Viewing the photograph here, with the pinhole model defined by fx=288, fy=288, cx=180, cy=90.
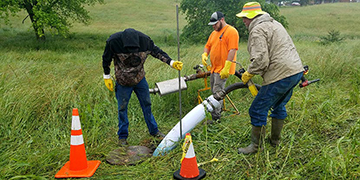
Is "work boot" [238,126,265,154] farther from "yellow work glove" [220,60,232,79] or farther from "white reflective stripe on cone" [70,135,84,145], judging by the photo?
"white reflective stripe on cone" [70,135,84,145]

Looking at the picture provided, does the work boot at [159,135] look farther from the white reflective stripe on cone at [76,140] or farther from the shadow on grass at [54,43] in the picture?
the shadow on grass at [54,43]

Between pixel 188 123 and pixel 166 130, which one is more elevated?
pixel 188 123

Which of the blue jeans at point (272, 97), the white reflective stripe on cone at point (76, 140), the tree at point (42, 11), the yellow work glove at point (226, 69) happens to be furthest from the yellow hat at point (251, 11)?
the tree at point (42, 11)

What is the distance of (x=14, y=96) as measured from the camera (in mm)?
4461

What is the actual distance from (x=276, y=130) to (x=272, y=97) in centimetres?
50

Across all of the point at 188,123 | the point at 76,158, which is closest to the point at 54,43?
the point at 188,123

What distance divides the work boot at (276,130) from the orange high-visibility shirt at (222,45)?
124 cm

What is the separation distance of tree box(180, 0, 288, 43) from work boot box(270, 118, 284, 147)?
13.9m

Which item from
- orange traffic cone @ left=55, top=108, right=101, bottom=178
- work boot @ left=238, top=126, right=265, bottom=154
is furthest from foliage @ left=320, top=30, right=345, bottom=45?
orange traffic cone @ left=55, top=108, right=101, bottom=178

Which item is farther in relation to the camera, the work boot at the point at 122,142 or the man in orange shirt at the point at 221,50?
the man in orange shirt at the point at 221,50

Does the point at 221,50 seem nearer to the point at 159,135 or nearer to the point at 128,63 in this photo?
the point at 128,63

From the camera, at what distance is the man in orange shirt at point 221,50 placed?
433 centimetres

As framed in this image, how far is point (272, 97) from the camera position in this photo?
3.24 metres

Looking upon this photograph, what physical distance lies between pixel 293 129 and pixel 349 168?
1186 mm
